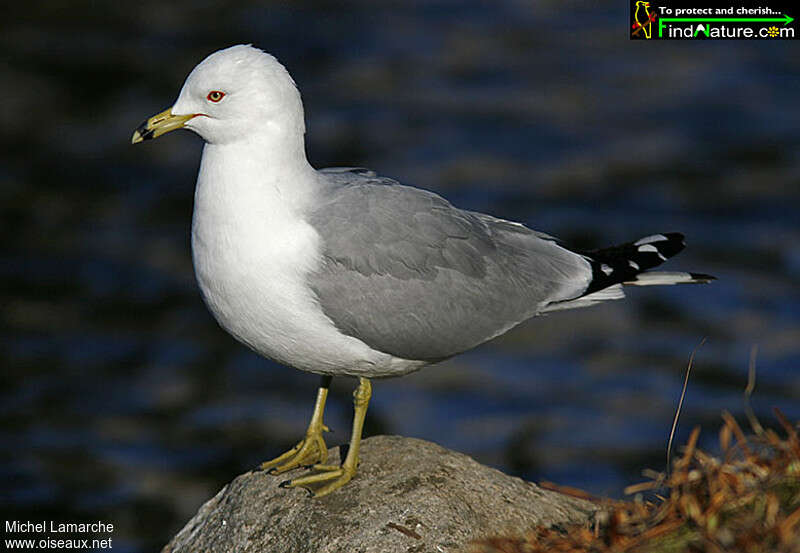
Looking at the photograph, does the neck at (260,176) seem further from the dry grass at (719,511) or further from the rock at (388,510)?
the dry grass at (719,511)

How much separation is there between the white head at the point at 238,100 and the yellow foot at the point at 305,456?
1.67 meters

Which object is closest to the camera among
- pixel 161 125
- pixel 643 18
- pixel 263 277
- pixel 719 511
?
pixel 719 511

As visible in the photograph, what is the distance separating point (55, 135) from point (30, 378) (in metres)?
4.87

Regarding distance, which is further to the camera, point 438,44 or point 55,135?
point 438,44

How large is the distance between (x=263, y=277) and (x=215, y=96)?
956 millimetres

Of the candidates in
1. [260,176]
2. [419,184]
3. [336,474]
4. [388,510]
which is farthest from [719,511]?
[419,184]

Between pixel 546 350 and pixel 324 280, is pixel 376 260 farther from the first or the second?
pixel 546 350

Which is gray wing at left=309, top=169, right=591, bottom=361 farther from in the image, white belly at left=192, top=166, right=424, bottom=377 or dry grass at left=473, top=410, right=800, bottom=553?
dry grass at left=473, top=410, right=800, bottom=553

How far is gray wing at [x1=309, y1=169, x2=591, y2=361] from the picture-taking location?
546 centimetres

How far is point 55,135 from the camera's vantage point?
16.1 meters

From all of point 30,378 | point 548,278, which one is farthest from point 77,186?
point 548,278

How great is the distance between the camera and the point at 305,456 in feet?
19.8

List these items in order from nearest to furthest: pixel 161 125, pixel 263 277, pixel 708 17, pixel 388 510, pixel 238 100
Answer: pixel 388 510 < pixel 263 277 < pixel 238 100 < pixel 161 125 < pixel 708 17

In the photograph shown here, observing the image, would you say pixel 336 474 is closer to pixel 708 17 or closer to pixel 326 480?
pixel 326 480
